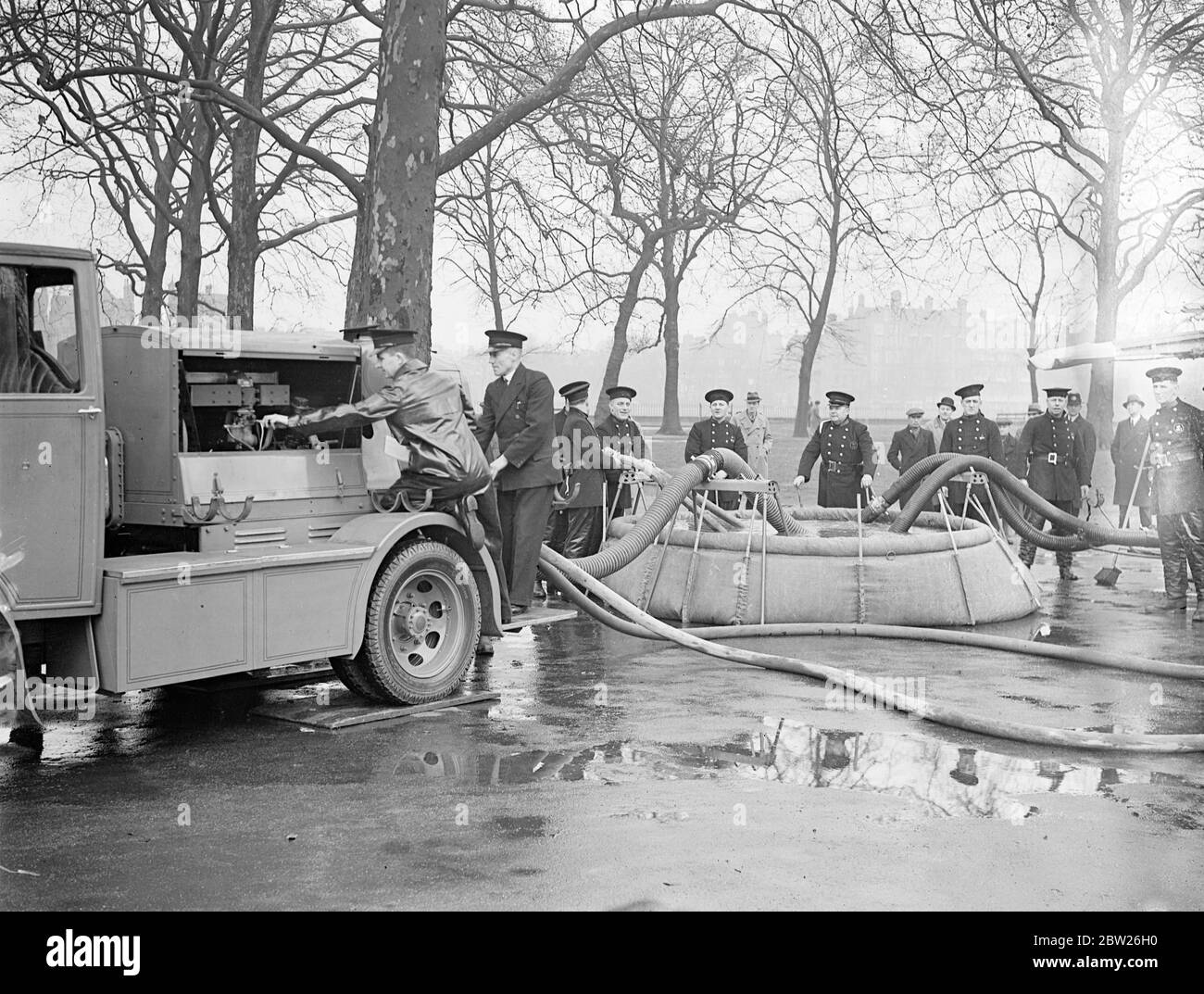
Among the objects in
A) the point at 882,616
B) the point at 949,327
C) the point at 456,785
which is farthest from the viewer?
the point at 949,327

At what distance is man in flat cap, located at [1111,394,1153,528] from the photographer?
1958cm

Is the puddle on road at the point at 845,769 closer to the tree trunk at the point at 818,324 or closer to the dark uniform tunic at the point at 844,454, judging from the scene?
the dark uniform tunic at the point at 844,454

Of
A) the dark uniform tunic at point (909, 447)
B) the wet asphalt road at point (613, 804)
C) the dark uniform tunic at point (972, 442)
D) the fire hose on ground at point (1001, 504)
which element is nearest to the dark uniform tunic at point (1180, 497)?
the fire hose on ground at point (1001, 504)

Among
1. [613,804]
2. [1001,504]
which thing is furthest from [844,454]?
[613,804]

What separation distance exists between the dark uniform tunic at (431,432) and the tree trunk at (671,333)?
1086 inches

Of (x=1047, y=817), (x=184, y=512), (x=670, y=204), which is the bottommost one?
(x=1047, y=817)

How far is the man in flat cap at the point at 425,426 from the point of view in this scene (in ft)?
26.8

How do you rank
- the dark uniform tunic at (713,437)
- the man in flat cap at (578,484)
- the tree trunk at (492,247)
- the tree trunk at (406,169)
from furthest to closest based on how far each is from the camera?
the tree trunk at (492,247) < the dark uniform tunic at (713,437) < the man in flat cap at (578,484) < the tree trunk at (406,169)

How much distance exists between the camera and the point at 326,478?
26.8 ft

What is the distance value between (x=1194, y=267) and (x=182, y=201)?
2147cm

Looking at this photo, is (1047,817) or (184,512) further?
(184,512)

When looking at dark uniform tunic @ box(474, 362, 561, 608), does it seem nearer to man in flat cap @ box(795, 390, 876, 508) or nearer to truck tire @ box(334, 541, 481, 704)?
truck tire @ box(334, 541, 481, 704)

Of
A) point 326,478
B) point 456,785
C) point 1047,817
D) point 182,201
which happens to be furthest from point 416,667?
point 182,201

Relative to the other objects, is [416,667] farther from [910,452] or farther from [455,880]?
[910,452]
